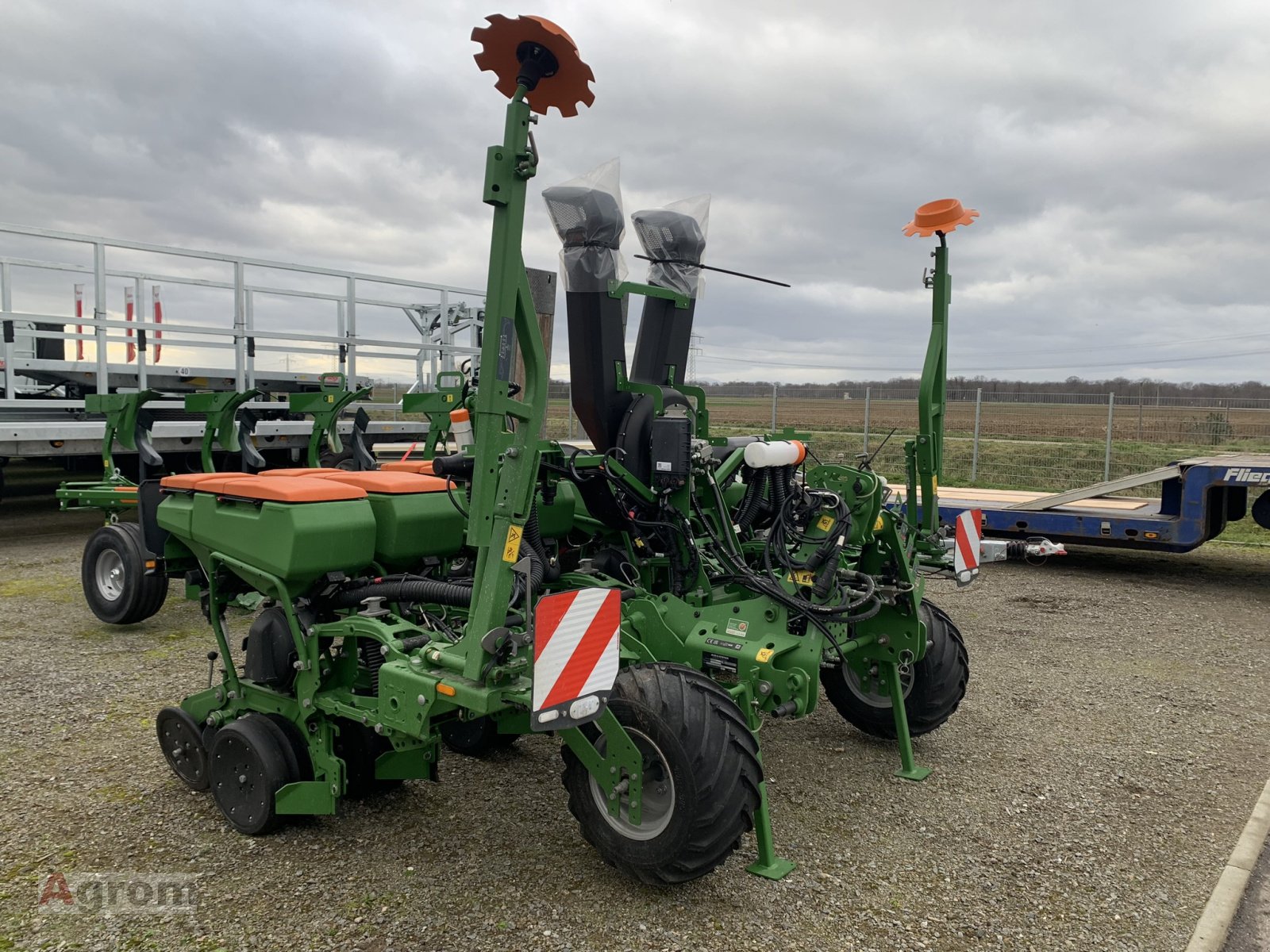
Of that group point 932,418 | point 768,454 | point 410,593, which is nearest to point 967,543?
point 932,418

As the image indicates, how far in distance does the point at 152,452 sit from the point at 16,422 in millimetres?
1965

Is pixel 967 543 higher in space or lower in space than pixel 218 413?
lower

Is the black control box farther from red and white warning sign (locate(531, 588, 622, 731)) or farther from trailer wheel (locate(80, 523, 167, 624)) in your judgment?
trailer wheel (locate(80, 523, 167, 624))

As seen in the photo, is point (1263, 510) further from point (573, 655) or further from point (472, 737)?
point (573, 655)

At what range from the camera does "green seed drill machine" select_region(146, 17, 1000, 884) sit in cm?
292

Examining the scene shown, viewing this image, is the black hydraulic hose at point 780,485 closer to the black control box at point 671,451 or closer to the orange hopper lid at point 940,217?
the black control box at point 671,451

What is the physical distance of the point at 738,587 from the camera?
13.5ft

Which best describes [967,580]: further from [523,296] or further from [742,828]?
[523,296]

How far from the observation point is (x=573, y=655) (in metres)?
2.84

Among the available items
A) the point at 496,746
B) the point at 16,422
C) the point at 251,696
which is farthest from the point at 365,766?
the point at 16,422

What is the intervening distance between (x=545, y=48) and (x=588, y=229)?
4.89ft

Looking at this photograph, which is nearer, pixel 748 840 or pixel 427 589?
pixel 427 589

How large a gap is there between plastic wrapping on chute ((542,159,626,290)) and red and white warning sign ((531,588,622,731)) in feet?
6.25

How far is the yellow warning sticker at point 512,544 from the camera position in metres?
2.92
